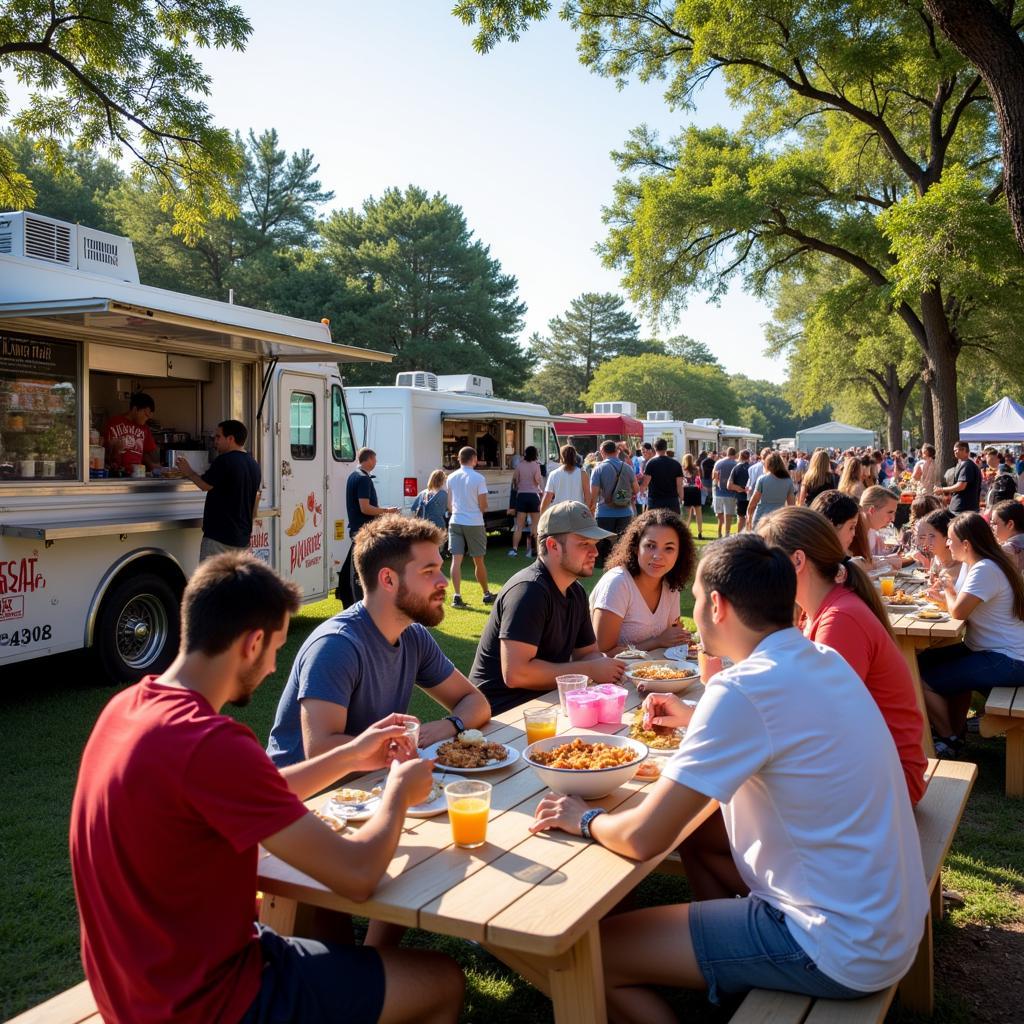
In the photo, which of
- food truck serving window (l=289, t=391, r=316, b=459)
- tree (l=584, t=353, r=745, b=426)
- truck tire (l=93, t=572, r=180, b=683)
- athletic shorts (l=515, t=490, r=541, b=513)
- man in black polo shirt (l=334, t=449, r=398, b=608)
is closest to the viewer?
truck tire (l=93, t=572, r=180, b=683)

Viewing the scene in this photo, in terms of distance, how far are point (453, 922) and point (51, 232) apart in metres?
6.00

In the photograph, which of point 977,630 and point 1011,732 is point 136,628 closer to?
point 977,630

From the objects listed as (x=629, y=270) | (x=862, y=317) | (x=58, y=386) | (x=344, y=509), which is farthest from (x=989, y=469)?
(x=58, y=386)

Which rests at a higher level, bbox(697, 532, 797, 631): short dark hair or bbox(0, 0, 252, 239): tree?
bbox(0, 0, 252, 239): tree

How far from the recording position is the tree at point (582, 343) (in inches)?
2928

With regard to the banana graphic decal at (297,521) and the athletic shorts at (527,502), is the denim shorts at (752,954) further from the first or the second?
the athletic shorts at (527,502)

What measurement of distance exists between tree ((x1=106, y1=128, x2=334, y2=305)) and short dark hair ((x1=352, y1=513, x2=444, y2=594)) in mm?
31266

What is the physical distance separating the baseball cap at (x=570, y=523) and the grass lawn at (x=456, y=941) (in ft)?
4.97

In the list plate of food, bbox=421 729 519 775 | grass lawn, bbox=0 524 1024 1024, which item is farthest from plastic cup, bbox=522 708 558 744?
grass lawn, bbox=0 524 1024 1024

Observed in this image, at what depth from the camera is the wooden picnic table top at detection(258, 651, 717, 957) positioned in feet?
5.98

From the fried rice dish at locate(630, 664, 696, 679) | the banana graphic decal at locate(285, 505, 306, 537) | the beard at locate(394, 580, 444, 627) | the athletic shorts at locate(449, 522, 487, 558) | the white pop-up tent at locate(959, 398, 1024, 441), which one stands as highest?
the white pop-up tent at locate(959, 398, 1024, 441)

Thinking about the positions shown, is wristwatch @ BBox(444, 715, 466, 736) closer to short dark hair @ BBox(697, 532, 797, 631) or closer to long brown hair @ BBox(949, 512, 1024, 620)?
short dark hair @ BBox(697, 532, 797, 631)

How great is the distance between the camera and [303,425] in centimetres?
905

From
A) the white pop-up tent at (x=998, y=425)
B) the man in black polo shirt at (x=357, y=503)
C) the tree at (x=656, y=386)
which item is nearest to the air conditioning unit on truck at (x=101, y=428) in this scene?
the man in black polo shirt at (x=357, y=503)
